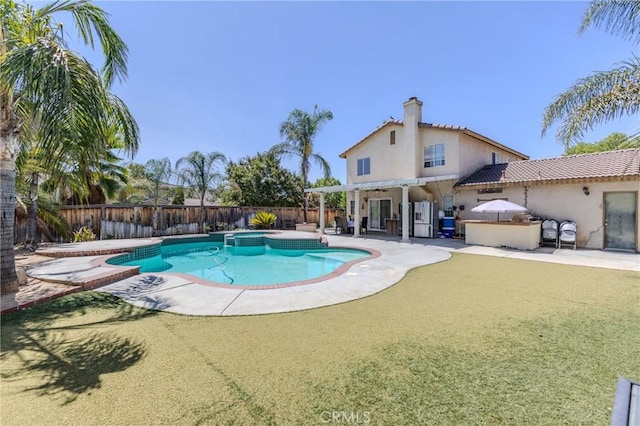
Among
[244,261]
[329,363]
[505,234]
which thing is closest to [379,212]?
[505,234]

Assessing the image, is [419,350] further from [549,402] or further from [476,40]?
[476,40]

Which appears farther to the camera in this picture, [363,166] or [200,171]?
[363,166]

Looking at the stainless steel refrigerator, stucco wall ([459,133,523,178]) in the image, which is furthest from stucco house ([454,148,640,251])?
the stainless steel refrigerator

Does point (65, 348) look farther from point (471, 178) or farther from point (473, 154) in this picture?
point (473, 154)

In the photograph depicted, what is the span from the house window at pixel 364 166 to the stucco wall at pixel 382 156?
0.75ft

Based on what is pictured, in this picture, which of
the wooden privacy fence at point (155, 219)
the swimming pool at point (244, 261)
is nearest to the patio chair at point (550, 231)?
the swimming pool at point (244, 261)

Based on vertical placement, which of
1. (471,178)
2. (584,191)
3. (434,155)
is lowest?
(584,191)

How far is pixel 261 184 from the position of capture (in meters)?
27.4

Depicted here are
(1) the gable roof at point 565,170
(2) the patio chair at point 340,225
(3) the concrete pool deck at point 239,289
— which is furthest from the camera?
(2) the patio chair at point 340,225

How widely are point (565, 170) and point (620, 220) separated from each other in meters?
3.14

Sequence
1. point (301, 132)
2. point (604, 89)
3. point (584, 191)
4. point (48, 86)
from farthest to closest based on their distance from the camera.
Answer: point (301, 132) → point (584, 191) → point (604, 89) → point (48, 86)

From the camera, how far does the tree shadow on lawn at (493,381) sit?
250 cm

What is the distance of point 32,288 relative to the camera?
629cm

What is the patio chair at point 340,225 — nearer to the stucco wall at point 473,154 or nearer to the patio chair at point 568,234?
the stucco wall at point 473,154
